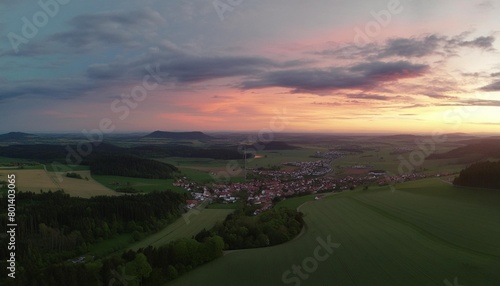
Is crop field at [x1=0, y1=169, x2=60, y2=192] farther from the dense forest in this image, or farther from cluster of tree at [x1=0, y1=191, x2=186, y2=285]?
the dense forest

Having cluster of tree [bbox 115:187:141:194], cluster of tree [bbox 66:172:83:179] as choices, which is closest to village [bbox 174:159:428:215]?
cluster of tree [bbox 115:187:141:194]

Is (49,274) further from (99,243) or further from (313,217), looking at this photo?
(313,217)

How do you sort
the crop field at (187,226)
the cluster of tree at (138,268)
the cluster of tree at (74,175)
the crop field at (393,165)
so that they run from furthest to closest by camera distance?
the crop field at (393,165) < the cluster of tree at (74,175) < the crop field at (187,226) < the cluster of tree at (138,268)

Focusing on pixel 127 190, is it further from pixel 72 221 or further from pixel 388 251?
pixel 388 251

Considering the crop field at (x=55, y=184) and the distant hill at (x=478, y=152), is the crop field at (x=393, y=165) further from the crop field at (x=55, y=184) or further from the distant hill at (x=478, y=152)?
the crop field at (x=55, y=184)

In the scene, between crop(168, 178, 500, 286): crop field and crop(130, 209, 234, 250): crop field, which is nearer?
crop(168, 178, 500, 286): crop field

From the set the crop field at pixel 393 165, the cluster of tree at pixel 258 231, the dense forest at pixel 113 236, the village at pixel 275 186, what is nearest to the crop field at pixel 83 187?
the dense forest at pixel 113 236
